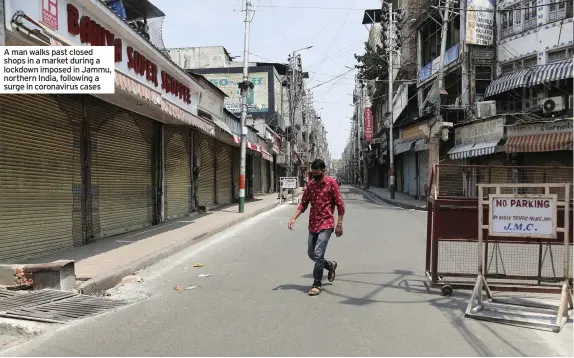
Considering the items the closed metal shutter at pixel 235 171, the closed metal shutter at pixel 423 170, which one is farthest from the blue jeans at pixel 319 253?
the closed metal shutter at pixel 423 170

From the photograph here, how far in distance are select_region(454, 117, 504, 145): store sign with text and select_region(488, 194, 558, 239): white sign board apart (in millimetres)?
16593

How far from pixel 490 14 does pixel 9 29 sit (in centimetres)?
2217

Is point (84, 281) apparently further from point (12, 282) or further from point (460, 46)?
point (460, 46)

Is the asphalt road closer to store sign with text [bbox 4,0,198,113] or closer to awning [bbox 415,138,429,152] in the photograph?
store sign with text [bbox 4,0,198,113]

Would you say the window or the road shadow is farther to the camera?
the window

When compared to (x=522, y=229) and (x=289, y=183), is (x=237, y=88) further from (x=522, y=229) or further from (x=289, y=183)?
(x=522, y=229)

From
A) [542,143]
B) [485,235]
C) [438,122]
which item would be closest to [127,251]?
[485,235]

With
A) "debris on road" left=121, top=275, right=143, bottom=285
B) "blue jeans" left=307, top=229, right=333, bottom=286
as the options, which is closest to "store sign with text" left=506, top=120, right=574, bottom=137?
"blue jeans" left=307, top=229, right=333, bottom=286

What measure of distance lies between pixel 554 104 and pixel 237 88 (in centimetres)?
2954

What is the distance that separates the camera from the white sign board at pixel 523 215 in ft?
18.1

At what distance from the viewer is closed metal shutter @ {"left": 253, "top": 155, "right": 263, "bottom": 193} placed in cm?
3774

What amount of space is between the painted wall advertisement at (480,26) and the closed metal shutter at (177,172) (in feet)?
46.7

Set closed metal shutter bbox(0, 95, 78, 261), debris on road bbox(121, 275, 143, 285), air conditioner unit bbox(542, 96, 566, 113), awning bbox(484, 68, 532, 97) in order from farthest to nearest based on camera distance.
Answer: awning bbox(484, 68, 532, 97) → air conditioner unit bbox(542, 96, 566, 113) → closed metal shutter bbox(0, 95, 78, 261) → debris on road bbox(121, 275, 143, 285)

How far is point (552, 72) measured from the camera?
61.9ft
